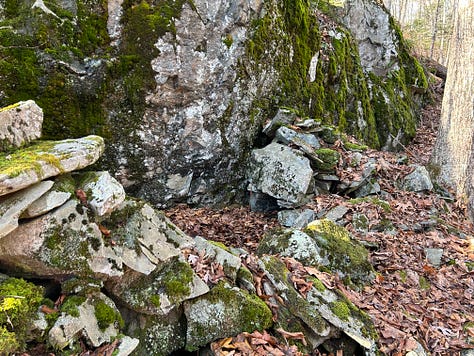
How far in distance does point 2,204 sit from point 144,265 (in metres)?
1.26

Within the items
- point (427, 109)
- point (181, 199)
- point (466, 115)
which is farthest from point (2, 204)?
point (427, 109)

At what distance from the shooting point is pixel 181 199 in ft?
21.8

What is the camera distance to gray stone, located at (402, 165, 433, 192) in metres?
7.80

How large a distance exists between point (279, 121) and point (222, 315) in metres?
4.84

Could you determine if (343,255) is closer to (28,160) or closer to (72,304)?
(72,304)

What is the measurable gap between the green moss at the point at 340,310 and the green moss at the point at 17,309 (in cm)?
282

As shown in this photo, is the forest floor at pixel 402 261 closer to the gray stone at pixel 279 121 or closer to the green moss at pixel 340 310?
the green moss at pixel 340 310

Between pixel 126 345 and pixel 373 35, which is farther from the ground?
pixel 373 35

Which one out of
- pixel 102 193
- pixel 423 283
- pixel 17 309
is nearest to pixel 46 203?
pixel 102 193

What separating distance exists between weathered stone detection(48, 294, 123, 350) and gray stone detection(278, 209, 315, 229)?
12.9 ft

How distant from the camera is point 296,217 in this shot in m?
6.59

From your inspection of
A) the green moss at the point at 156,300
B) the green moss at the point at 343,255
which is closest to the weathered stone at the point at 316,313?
the green moss at the point at 343,255

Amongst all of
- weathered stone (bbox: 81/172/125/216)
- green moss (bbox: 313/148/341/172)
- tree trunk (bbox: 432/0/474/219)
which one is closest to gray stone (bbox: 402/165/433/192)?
tree trunk (bbox: 432/0/474/219)

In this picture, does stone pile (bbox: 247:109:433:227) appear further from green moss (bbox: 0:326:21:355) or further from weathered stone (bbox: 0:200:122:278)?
green moss (bbox: 0:326:21:355)
